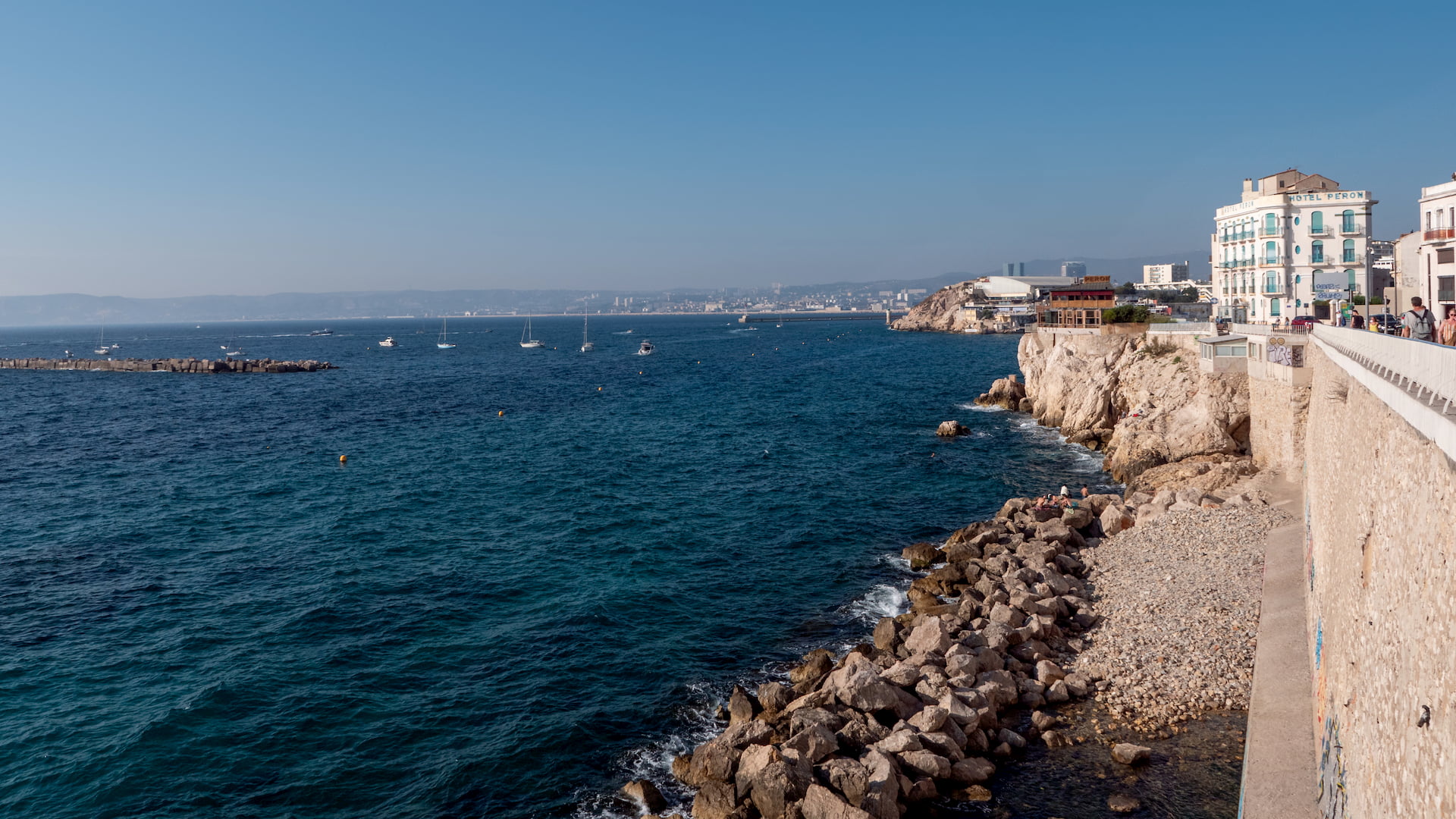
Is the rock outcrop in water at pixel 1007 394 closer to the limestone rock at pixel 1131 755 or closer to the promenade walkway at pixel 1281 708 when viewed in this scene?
the promenade walkway at pixel 1281 708

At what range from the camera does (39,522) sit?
35.1 metres

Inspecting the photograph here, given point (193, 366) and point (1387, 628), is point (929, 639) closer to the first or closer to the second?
point (1387, 628)

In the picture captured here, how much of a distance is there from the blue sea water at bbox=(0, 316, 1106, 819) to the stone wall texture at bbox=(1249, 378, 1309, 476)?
767 centimetres

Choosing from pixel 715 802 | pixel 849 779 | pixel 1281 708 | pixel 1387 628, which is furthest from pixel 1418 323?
pixel 715 802

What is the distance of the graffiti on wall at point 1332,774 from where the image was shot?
10695 mm

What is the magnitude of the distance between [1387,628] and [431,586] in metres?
24.8

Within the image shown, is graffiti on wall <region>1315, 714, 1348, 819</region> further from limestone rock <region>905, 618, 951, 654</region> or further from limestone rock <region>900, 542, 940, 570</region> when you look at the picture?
limestone rock <region>900, 542, 940, 570</region>

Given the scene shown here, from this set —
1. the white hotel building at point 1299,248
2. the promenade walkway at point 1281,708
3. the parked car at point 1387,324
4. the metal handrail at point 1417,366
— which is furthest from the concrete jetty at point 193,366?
the metal handrail at point 1417,366

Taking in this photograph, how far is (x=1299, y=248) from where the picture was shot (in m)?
46.6

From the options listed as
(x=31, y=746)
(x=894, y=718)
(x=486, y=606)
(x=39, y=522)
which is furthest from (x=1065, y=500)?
(x=39, y=522)

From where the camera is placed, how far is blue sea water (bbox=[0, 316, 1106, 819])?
17516 millimetres

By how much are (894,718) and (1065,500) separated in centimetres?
1795

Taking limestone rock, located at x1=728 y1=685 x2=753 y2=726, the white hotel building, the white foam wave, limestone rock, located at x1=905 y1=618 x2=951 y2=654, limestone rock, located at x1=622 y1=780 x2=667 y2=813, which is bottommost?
limestone rock, located at x1=622 y1=780 x2=667 y2=813

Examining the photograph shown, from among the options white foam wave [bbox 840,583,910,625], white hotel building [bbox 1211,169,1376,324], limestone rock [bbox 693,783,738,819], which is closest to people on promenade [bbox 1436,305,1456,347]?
white foam wave [bbox 840,583,910,625]
